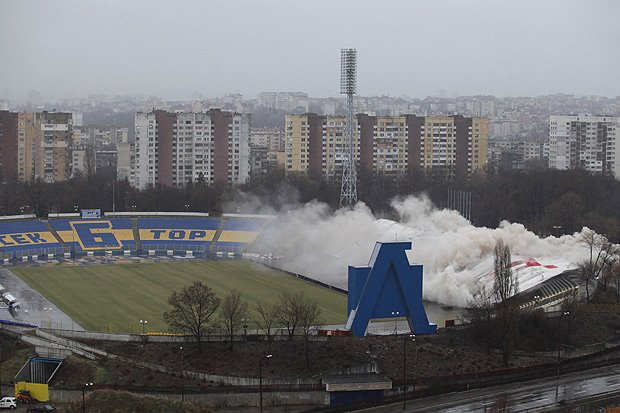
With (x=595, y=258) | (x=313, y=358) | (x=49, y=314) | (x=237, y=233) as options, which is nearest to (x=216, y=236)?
(x=237, y=233)

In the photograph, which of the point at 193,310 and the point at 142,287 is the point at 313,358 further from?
the point at 142,287

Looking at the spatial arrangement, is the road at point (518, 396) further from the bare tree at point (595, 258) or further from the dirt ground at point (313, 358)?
the bare tree at point (595, 258)

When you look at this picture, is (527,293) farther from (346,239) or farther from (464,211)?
(464,211)

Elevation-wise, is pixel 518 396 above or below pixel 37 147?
below

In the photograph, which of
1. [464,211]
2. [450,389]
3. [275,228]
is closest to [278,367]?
[450,389]

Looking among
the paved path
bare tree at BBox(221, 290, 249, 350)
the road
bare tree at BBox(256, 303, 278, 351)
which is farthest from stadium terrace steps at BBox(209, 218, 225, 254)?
the road
